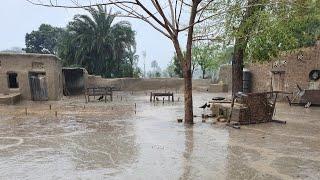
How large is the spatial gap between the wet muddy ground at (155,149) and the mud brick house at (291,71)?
269 inches

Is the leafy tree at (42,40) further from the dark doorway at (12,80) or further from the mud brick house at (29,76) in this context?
the mud brick house at (29,76)

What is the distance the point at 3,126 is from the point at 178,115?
685 centimetres

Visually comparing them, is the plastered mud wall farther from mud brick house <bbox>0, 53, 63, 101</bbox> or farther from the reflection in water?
the reflection in water

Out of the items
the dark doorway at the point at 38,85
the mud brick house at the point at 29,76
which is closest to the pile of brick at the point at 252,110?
the mud brick house at the point at 29,76

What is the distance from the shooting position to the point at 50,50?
61.2 m

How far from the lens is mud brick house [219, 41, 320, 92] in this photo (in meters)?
21.4

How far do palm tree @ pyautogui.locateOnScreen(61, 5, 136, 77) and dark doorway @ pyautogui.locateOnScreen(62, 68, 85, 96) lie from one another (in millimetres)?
6756

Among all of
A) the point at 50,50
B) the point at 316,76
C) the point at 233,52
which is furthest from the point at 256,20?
the point at 50,50

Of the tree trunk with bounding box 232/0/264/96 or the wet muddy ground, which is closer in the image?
the wet muddy ground

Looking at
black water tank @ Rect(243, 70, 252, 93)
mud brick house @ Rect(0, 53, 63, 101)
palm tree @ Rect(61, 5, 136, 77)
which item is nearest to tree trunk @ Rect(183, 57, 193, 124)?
mud brick house @ Rect(0, 53, 63, 101)

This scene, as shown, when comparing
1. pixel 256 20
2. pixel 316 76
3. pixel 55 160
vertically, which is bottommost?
pixel 55 160

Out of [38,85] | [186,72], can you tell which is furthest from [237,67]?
[38,85]

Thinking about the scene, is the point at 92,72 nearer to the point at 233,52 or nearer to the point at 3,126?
the point at 233,52

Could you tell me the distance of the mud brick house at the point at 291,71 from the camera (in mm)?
21422
